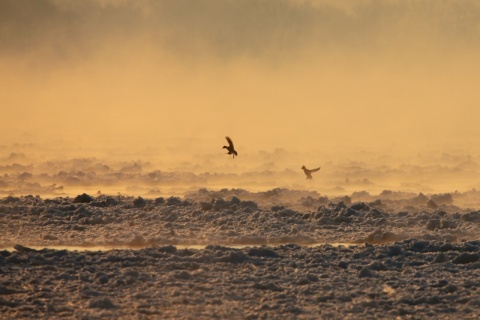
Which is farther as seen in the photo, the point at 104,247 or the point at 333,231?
the point at 333,231

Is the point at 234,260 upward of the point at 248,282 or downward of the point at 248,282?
upward

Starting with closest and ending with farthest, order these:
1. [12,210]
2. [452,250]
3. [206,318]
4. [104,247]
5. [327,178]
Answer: [206,318]
[452,250]
[104,247]
[12,210]
[327,178]

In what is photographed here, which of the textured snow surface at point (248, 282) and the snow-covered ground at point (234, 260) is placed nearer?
the textured snow surface at point (248, 282)

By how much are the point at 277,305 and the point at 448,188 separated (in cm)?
2667

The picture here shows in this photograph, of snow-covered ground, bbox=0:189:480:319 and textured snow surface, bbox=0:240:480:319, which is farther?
snow-covered ground, bbox=0:189:480:319

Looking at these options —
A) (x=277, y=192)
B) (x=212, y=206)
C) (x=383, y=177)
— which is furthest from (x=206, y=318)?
(x=383, y=177)

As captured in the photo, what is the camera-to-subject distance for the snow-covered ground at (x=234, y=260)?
19609 mm

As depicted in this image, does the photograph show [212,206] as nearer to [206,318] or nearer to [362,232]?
[362,232]

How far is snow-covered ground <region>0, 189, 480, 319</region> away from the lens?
772 inches

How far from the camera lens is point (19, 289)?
811 inches

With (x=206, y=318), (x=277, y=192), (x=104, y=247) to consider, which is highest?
(x=277, y=192)

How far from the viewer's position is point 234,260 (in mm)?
22984

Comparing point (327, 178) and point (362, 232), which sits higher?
point (327, 178)

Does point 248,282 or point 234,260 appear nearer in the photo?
point 248,282
